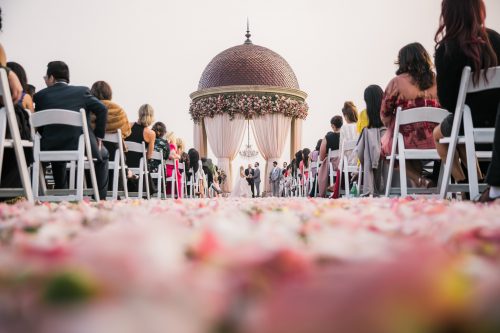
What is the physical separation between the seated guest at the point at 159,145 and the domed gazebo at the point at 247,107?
352 inches

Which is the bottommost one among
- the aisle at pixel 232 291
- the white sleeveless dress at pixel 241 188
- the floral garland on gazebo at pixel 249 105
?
the white sleeveless dress at pixel 241 188

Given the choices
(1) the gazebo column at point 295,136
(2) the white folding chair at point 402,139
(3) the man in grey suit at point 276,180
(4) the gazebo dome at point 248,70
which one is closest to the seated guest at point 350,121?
(2) the white folding chair at point 402,139

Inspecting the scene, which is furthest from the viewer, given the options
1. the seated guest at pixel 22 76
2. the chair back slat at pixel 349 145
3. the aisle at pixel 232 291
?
the chair back slat at pixel 349 145

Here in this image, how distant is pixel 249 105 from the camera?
627 inches

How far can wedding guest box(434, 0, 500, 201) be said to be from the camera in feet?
8.10

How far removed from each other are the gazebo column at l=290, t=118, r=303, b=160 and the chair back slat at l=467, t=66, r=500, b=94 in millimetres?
14270

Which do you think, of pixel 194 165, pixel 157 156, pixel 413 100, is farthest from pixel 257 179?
pixel 413 100

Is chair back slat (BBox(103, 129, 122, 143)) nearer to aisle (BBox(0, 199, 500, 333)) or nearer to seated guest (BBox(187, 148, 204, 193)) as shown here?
aisle (BBox(0, 199, 500, 333))

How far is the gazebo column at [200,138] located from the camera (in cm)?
1705

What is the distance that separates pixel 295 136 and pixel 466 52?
1439 centimetres

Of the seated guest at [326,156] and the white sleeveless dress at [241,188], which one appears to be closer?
the seated guest at [326,156]

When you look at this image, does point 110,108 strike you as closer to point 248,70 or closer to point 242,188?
point 242,188

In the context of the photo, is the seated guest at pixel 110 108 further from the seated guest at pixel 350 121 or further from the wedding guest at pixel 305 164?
the wedding guest at pixel 305 164

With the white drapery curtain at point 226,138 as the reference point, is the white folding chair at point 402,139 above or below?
below
